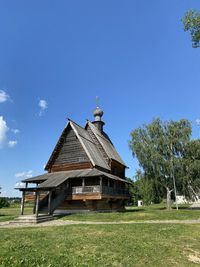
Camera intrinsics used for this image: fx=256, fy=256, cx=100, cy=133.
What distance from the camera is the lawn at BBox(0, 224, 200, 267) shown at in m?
6.96

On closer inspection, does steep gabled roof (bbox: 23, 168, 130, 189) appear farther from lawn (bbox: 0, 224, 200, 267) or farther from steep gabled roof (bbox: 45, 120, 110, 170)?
lawn (bbox: 0, 224, 200, 267)

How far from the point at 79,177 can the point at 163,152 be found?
1402 cm

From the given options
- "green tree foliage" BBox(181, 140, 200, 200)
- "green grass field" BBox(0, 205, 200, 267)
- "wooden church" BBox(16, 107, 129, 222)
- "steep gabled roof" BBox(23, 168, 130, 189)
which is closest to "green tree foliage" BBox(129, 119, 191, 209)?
"green tree foliage" BBox(181, 140, 200, 200)

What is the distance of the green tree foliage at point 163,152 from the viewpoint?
32.3 meters

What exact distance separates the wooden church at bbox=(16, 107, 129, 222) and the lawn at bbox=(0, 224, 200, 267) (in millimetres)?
11401

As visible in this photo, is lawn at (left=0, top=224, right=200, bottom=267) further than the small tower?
No

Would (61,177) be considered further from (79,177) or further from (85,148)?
(85,148)

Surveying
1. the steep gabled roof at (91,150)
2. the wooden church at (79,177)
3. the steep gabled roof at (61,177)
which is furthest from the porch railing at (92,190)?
the steep gabled roof at (91,150)

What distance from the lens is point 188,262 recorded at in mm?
7586

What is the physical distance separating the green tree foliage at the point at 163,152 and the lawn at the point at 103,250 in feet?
70.7

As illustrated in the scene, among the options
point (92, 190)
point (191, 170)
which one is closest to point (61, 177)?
point (92, 190)

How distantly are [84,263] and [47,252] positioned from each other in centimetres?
148

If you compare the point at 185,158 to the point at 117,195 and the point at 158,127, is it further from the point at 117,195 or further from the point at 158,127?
the point at 117,195

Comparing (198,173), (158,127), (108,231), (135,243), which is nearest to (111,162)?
(158,127)
